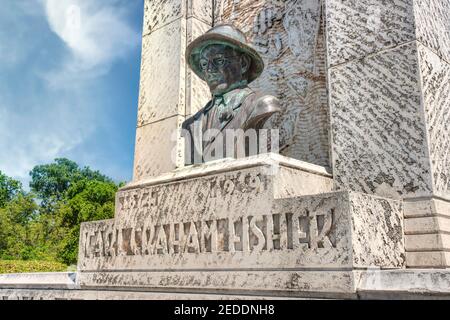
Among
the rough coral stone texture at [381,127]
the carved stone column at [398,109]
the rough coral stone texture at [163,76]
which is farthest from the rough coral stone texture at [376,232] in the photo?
the rough coral stone texture at [163,76]

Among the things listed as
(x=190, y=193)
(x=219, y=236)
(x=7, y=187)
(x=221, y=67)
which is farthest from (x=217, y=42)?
(x=7, y=187)

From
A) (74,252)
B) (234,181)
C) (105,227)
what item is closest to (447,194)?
(234,181)

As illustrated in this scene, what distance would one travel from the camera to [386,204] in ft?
10.4

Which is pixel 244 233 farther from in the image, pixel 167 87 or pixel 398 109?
pixel 167 87

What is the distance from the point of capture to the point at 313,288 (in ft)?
9.13

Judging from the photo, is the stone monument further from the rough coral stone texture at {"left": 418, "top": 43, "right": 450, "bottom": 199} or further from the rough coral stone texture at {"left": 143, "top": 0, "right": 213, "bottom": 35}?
the rough coral stone texture at {"left": 143, "top": 0, "right": 213, "bottom": 35}

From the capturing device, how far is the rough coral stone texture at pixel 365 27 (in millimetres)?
3836

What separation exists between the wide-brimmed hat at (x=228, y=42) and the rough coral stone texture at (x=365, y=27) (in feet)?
2.37

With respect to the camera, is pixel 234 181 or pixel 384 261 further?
pixel 234 181

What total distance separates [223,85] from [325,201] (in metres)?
1.85

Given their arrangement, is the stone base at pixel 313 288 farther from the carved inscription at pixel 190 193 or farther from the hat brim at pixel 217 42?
the hat brim at pixel 217 42

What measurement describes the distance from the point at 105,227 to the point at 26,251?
20.4 meters

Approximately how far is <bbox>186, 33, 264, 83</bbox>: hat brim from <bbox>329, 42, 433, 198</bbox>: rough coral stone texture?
2.65 feet
